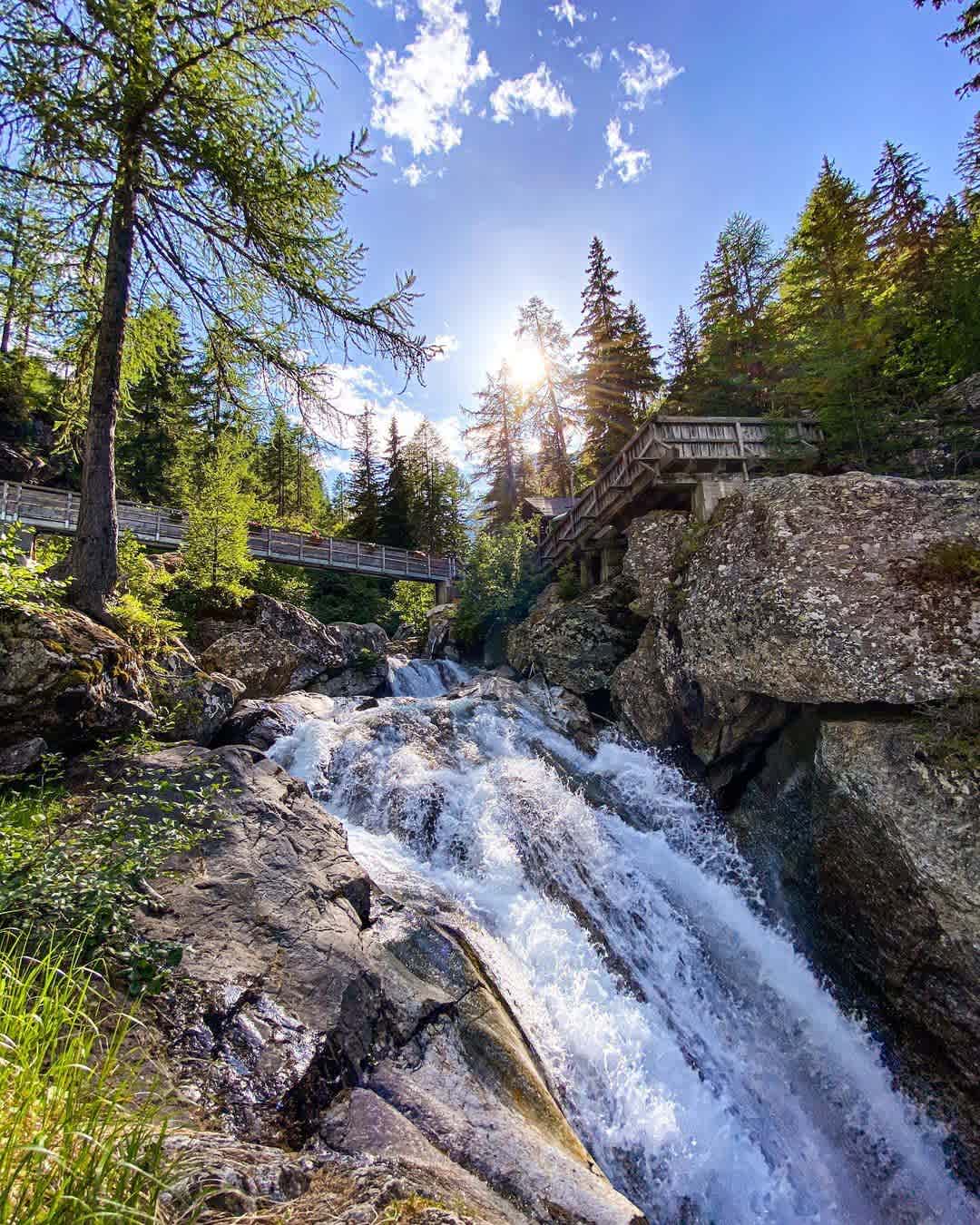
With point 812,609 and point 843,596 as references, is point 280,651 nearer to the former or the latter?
point 812,609

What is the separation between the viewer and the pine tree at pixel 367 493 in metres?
38.2

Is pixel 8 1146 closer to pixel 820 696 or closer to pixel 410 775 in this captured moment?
pixel 410 775

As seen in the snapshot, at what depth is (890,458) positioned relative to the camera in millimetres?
11766

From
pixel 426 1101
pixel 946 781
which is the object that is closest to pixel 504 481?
pixel 946 781

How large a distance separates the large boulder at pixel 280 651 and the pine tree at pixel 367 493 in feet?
64.6

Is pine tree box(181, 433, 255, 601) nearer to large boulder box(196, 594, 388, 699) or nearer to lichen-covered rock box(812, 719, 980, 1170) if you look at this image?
large boulder box(196, 594, 388, 699)

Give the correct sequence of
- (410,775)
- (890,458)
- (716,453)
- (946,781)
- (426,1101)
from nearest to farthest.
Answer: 1. (426,1101)
2. (946,781)
3. (410,775)
4. (890,458)
5. (716,453)

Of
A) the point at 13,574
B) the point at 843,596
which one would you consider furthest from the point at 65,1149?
the point at 843,596

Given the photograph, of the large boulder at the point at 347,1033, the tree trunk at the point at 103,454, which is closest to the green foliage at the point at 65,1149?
the large boulder at the point at 347,1033

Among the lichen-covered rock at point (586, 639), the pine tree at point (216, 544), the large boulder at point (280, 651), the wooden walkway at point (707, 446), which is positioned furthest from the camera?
the pine tree at point (216, 544)

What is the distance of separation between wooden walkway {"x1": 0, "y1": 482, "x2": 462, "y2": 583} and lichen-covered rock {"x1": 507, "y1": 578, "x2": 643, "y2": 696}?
1195cm

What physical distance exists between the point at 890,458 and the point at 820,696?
7.35 metres

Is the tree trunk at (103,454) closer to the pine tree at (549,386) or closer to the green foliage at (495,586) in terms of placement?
the green foliage at (495,586)

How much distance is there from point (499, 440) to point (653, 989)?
36.1m
